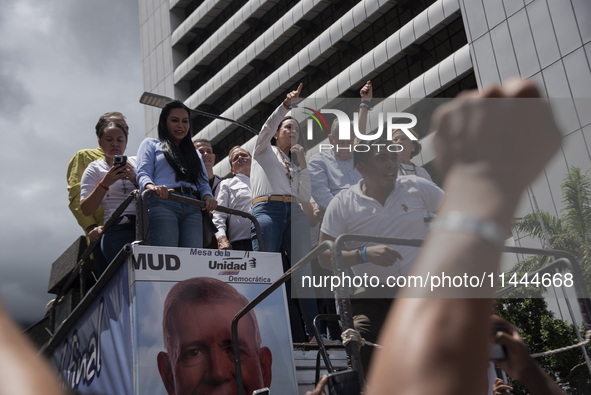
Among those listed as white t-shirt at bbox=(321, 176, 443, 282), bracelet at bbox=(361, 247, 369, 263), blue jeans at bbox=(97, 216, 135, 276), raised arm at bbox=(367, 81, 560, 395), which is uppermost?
blue jeans at bbox=(97, 216, 135, 276)

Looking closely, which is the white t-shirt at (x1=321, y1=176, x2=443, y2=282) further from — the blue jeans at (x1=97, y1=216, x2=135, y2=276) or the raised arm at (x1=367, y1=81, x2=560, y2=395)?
the blue jeans at (x1=97, y1=216, x2=135, y2=276)

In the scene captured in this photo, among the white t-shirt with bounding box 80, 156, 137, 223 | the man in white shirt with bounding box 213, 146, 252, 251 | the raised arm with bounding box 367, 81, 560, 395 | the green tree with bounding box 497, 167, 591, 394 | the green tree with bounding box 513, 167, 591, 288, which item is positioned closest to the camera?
the raised arm with bounding box 367, 81, 560, 395

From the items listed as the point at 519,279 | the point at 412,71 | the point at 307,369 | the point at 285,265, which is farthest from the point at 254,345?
the point at 412,71

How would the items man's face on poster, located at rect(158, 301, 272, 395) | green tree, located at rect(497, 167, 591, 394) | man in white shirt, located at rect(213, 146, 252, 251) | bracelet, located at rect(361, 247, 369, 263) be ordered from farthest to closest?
man in white shirt, located at rect(213, 146, 252, 251), man's face on poster, located at rect(158, 301, 272, 395), green tree, located at rect(497, 167, 591, 394), bracelet, located at rect(361, 247, 369, 263)

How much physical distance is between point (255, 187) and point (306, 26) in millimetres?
32678

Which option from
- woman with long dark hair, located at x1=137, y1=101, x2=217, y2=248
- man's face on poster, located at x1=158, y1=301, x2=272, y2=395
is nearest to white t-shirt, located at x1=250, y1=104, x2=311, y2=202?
woman with long dark hair, located at x1=137, y1=101, x2=217, y2=248

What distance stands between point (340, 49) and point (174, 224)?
3051 cm

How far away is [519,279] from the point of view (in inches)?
112

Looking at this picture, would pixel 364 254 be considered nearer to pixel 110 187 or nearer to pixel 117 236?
pixel 117 236

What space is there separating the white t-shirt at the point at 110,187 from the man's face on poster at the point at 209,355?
1.24 meters

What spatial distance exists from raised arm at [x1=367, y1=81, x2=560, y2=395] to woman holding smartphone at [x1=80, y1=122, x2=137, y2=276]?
438cm

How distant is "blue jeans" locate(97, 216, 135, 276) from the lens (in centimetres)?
486

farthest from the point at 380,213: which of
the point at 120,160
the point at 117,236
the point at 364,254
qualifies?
the point at 117,236

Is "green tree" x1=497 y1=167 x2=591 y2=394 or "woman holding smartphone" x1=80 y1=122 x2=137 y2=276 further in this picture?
"woman holding smartphone" x1=80 y1=122 x2=137 y2=276
